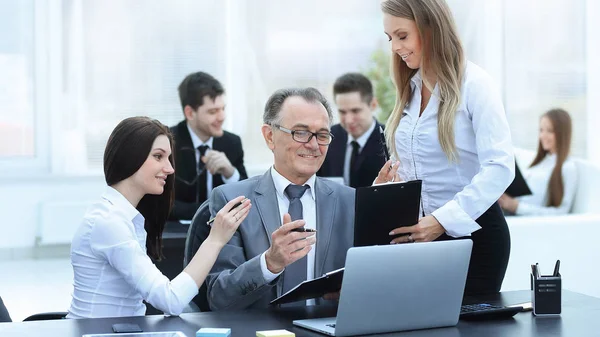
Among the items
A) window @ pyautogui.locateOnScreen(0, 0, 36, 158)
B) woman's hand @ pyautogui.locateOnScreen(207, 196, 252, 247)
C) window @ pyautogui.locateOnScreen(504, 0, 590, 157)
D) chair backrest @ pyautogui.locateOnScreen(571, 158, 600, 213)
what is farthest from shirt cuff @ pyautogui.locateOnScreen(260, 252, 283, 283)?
window @ pyautogui.locateOnScreen(504, 0, 590, 157)

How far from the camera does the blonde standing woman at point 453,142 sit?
273 centimetres

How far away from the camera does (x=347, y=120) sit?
18.6 ft

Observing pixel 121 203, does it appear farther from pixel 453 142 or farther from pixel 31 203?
pixel 31 203

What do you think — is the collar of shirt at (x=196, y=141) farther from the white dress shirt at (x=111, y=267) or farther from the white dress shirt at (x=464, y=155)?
the white dress shirt at (x=111, y=267)

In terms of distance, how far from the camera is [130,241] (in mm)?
2562

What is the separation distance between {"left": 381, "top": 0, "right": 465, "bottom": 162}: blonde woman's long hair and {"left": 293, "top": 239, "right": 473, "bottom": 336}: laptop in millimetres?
675

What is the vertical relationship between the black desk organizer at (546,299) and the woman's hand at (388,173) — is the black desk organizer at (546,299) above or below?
below

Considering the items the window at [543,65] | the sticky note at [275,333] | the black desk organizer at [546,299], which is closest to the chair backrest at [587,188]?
the window at [543,65]

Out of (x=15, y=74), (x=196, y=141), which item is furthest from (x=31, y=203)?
(x=196, y=141)

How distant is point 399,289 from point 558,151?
5.11 meters

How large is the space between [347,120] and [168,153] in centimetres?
303

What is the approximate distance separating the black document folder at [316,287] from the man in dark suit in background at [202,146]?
9.30 ft

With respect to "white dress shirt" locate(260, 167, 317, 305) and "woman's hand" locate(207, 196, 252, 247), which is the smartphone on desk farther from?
"woman's hand" locate(207, 196, 252, 247)

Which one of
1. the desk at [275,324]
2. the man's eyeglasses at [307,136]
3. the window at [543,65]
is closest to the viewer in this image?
the desk at [275,324]
